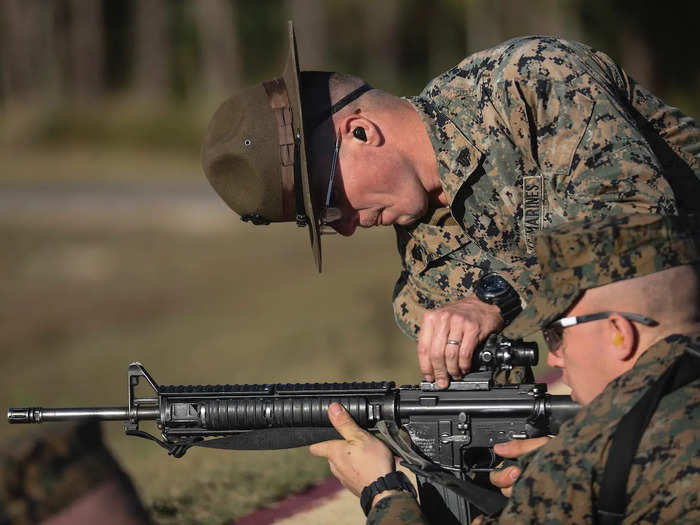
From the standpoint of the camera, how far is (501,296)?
13.9 ft

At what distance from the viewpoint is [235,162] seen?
4.31 meters

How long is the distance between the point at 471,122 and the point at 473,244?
630 millimetres

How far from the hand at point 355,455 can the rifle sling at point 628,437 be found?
3.03 ft

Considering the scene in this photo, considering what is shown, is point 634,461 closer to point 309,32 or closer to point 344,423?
point 344,423

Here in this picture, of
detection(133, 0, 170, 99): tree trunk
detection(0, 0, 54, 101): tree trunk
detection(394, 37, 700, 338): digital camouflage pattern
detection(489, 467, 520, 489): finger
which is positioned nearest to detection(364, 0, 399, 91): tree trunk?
detection(133, 0, 170, 99): tree trunk

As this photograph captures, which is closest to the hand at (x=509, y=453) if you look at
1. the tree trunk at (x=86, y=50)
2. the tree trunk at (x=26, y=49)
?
the tree trunk at (x=86, y=50)

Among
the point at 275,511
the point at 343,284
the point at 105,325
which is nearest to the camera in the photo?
the point at 275,511

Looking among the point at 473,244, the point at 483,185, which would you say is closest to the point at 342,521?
the point at 473,244

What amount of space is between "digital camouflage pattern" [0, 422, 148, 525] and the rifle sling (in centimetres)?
304

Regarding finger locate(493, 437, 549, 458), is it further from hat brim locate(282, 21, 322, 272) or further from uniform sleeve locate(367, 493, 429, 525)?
hat brim locate(282, 21, 322, 272)

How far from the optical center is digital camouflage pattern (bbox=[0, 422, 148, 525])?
536 centimetres

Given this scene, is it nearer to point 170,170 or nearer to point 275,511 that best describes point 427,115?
point 275,511

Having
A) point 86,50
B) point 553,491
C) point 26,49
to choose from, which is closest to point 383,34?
point 86,50

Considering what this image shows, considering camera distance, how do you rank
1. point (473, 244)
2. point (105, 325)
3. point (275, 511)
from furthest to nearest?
point (105, 325) < point (275, 511) < point (473, 244)
